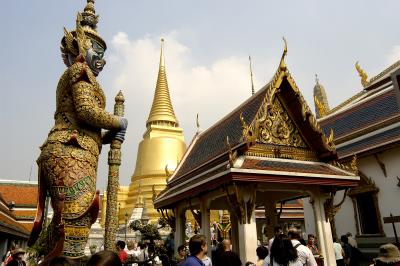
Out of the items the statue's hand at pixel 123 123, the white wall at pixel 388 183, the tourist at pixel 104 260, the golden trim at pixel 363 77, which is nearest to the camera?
the tourist at pixel 104 260

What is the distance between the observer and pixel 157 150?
106 feet

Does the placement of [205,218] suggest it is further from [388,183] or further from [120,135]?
[388,183]

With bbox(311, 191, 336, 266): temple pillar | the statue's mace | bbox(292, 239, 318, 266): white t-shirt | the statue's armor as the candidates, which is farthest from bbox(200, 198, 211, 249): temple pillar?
bbox(292, 239, 318, 266): white t-shirt

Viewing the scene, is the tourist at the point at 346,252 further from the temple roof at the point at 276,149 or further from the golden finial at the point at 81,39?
the golden finial at the point at 81,39

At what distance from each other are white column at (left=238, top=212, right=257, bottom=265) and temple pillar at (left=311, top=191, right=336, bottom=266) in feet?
6.21

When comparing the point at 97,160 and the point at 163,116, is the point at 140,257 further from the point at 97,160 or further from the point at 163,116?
the point at 163,116

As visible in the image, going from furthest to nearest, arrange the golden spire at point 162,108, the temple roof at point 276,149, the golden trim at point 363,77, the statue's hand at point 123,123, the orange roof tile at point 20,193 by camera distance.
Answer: the golden spire at point 162,108, the orange roof tile at point 20,193, the golden trim at point 363,77, the temple roof at point 276,149, the statue's hand at point 123,123

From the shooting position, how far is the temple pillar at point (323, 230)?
315 inches

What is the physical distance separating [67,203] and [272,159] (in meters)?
5.08

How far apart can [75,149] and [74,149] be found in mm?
13

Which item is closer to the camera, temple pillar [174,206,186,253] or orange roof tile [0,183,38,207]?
temple pillar [174,206,186,253]

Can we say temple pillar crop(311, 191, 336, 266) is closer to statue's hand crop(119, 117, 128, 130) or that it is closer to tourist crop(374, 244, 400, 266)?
tourist crop(374, 244, 400, 266)

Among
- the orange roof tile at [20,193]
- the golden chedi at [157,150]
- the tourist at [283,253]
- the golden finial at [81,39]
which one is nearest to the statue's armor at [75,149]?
the golden finial at [81,39]

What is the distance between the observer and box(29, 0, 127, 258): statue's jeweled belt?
4.46 m
